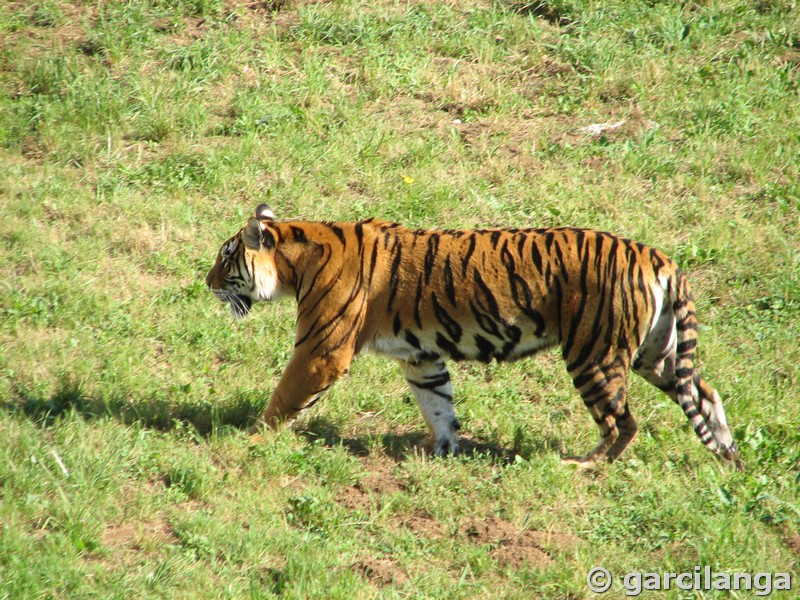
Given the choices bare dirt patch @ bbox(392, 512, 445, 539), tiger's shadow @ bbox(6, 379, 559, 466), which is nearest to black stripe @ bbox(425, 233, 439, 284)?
tiger's shadow @ bbox(6, 379, 559, 466)

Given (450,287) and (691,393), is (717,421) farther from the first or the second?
(450,287)

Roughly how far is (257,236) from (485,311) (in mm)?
1574

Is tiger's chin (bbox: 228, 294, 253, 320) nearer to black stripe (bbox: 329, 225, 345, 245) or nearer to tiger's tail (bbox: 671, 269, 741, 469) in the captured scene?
black stripe (bbox: 329, 225, 345, 245)

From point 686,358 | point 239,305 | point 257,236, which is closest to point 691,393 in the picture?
point 686,358

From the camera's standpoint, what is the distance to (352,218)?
8.84 m

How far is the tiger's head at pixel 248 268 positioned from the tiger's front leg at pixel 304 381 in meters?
0.63

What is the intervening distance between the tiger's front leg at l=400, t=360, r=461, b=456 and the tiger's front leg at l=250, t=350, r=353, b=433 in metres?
0.52

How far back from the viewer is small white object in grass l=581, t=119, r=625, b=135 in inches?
396

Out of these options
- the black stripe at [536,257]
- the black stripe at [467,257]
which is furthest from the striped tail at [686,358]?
the black stripe at [467,257]

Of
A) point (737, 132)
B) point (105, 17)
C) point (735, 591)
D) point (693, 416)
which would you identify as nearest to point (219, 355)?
point (693, 416)

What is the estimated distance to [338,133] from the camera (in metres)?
9.67

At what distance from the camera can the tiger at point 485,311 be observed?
621cm

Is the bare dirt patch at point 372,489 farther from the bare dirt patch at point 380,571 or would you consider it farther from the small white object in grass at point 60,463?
the small white object in grass at point 60,463

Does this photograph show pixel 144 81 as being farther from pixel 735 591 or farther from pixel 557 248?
pixel 735 591
